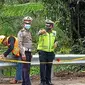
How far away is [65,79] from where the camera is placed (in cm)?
1103

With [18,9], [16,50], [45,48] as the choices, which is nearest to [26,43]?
[45,48]

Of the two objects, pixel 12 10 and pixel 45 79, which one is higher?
A: pixel 12 10

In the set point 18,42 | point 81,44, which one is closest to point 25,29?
point 18,42

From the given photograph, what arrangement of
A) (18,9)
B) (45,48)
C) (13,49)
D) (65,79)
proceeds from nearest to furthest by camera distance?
(45,48), (13,49), (65,79), (18,9)

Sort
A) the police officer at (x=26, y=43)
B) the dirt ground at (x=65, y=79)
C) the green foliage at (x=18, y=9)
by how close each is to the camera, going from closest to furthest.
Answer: the police officer at (x=26, y=43) → the dirt ground at (x=65, y=79) → the green foliage at (x=18, y=9)

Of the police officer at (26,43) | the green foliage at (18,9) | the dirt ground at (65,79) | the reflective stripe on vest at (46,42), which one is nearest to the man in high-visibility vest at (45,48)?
the reflective stripe on vest at (46,42)

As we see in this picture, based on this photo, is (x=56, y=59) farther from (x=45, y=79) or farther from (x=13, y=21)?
(x=13, y=21)

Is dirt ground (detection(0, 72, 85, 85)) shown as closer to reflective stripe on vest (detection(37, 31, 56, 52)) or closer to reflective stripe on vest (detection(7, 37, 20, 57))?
reflective stripe on vest (detection(7, 37, 20, 57))

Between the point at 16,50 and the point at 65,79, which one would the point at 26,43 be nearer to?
the point at 16,50

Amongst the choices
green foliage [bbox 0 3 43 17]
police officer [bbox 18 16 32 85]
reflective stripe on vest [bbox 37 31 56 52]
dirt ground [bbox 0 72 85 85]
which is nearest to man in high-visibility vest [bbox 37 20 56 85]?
reflective stripe on vest [bbox 37 31 56 52]

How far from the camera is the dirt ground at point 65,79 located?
34.1ft

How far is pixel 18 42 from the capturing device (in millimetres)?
9086

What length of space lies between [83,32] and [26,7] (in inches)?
109

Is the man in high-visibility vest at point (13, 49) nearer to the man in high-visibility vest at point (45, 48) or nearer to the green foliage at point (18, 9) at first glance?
the man in high-visibility vest at point (45, 48)
